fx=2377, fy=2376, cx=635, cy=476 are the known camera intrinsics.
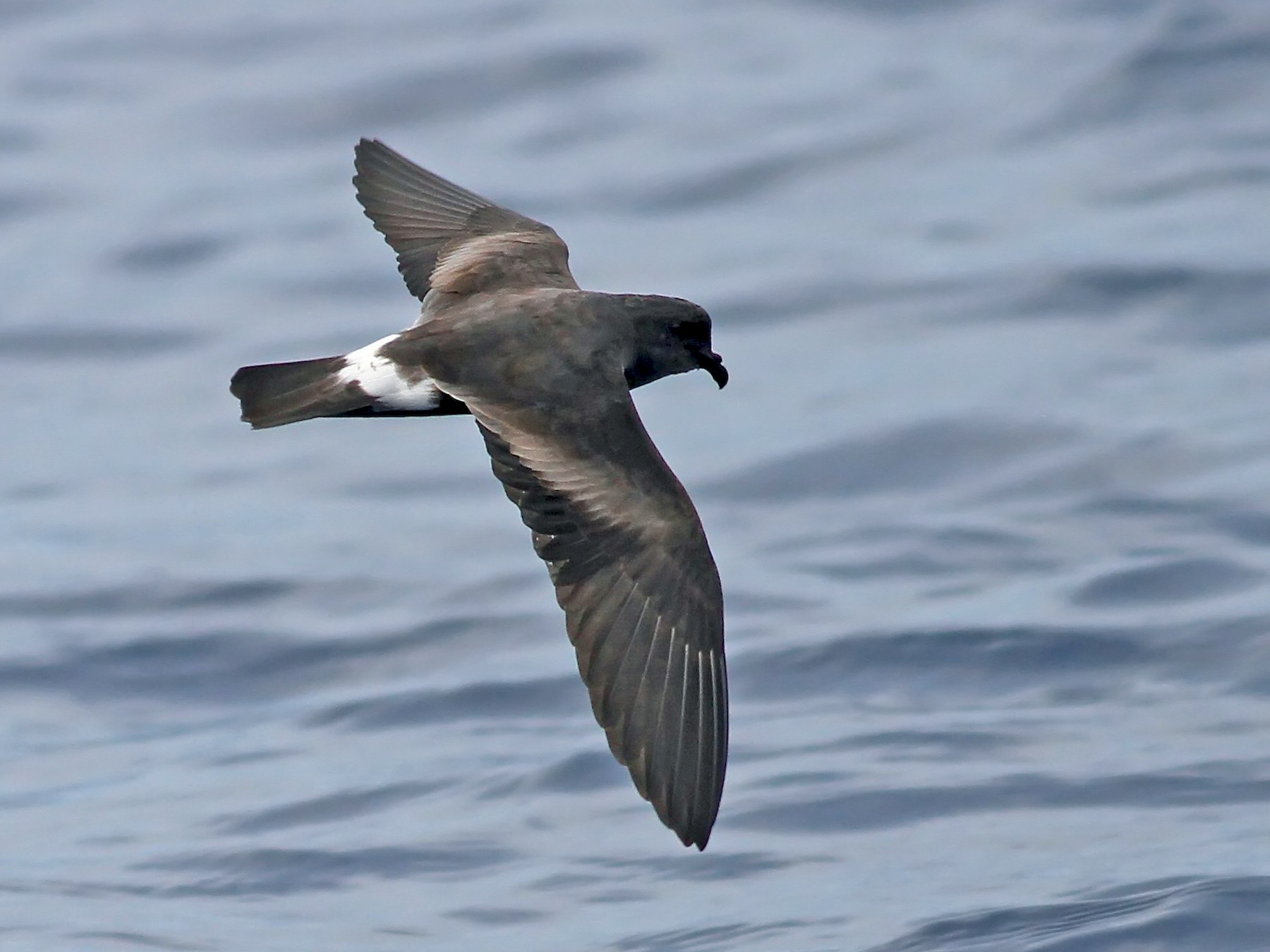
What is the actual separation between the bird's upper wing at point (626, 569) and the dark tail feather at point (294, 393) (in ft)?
1.01

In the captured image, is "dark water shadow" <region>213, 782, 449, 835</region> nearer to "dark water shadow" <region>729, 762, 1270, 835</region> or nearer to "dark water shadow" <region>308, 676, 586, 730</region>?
"dark water shadow" <region>308, 676, 586, 730</region>

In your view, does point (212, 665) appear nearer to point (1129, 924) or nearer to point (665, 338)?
point (665, 338)

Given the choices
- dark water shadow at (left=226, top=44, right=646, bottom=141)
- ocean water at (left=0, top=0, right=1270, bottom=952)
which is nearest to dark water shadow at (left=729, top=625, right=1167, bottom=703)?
ocean water at (left=0, top=0, right=1270, bottom=952)

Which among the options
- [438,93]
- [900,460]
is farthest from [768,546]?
[438,93]

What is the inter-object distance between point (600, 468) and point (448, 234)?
170 centimetres

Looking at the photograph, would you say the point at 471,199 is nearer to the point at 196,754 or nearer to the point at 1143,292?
the point at 196,754

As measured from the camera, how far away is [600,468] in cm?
548

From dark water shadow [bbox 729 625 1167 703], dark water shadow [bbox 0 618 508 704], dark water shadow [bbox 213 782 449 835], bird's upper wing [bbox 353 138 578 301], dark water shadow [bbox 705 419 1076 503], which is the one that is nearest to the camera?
bird's upper wing [bbox 353 138 578 301]

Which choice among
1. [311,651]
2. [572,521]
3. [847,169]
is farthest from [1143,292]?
[572,521]

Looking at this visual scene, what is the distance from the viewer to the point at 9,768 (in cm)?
823

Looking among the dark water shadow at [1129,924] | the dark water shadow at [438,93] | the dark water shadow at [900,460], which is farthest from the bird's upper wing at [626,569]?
the dark water shadow at [438,93]

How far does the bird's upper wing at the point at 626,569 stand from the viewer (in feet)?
17.3

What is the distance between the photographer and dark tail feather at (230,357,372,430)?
5.63 meters

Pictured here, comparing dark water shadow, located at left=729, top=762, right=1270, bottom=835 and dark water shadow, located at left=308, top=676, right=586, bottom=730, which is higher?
dark water shadow, located at left=308, top=676, right=586, bottom=730
